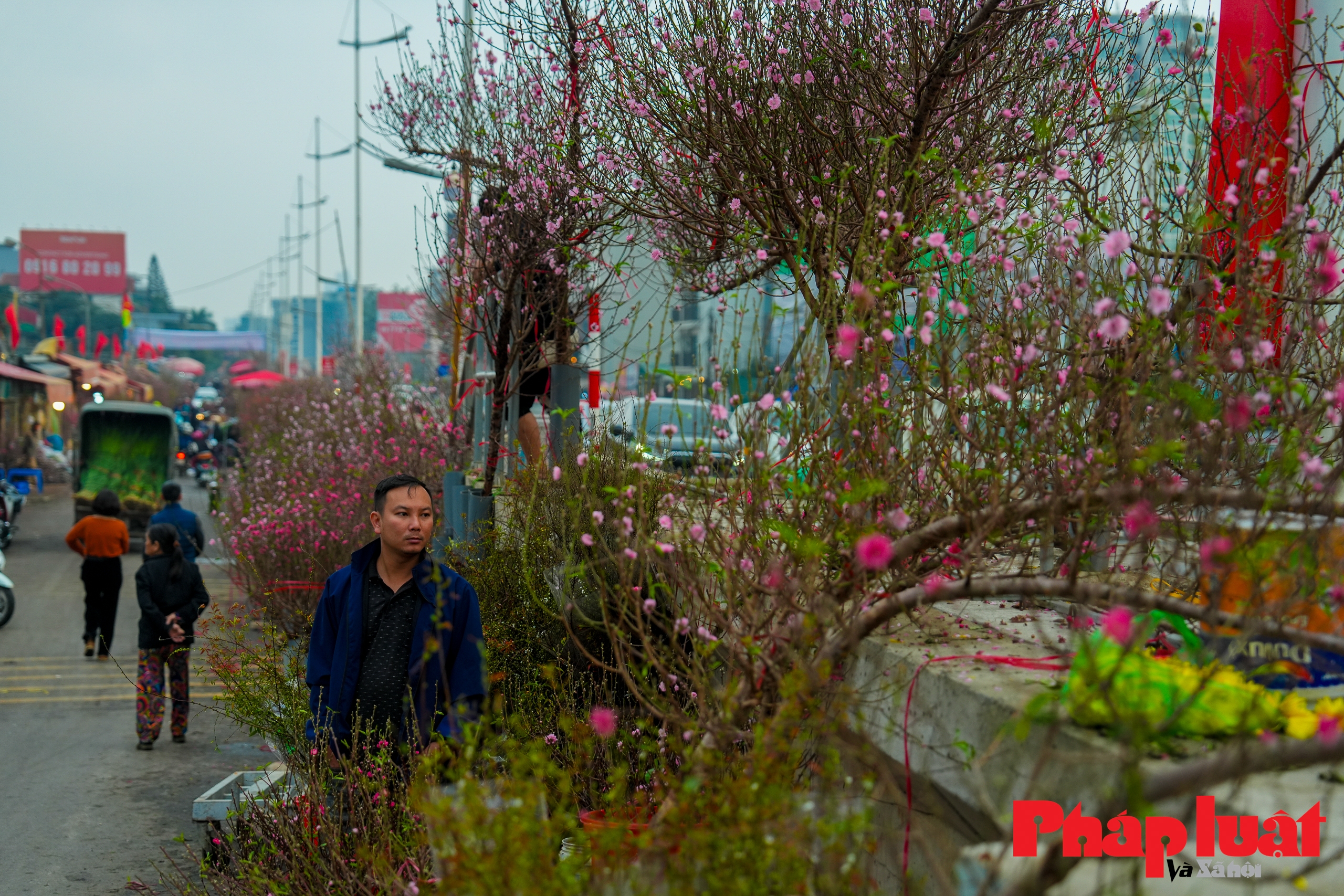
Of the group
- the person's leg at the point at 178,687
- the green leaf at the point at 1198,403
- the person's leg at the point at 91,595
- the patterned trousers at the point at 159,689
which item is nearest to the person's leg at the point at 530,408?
the patterned trousers at the point at 159,689

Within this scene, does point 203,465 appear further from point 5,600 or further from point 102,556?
point 102,556

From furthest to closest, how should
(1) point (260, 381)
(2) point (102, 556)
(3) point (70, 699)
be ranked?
(1) point (260, 381) < (2) point (102, 556) < (3) point (70, 699)

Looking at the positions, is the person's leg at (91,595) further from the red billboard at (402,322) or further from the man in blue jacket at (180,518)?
the red billboard at (402,322)

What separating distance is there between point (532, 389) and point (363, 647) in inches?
178

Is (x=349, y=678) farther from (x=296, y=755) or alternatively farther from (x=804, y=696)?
(x=804, y=696)

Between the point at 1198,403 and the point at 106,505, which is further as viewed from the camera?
the point at 106,505

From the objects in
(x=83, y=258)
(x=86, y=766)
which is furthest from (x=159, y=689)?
(x=83, y=258)

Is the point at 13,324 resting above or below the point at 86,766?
above

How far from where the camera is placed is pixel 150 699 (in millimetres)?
8625

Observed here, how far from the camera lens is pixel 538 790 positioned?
236 centimetres

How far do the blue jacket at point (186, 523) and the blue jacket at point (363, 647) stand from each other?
814 centimetres

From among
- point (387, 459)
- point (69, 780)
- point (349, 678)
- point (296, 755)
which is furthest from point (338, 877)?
point (387, 459)

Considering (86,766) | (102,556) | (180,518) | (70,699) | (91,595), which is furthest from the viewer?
(180,518)

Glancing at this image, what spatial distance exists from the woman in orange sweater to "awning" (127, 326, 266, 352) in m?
115
